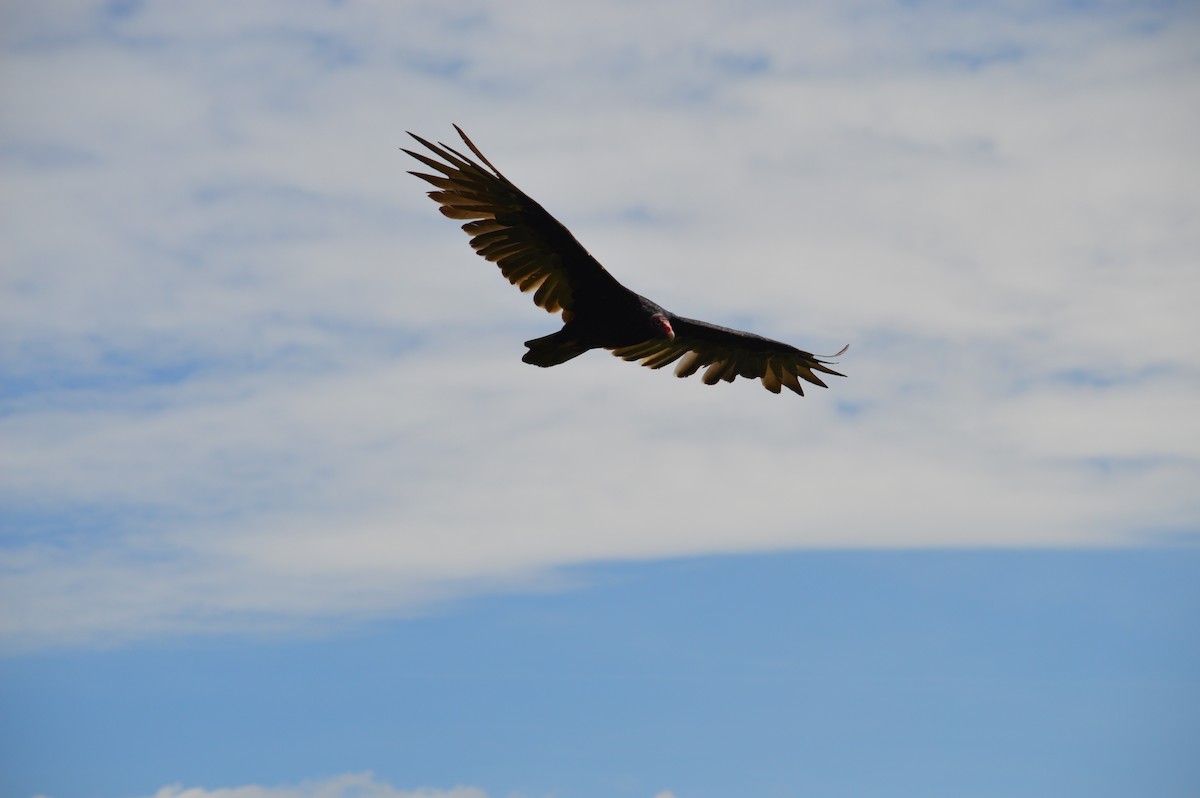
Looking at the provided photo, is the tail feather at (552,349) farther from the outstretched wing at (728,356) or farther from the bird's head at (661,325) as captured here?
the outstretched wing at (728,356)

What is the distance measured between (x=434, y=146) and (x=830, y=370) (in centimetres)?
608

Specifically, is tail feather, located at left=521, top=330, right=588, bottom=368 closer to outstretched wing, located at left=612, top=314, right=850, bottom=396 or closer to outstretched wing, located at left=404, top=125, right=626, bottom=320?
outstretched wing, located at left=404, top=125, right=626, bottom=320

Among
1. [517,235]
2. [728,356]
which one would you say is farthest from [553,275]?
[728,356]

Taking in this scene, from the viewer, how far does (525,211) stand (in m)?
11.8

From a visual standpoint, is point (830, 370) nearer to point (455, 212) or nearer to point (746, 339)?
point (746, 339)

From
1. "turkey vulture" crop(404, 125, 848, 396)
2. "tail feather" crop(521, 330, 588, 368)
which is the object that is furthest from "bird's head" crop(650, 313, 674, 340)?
"tail feather" crop(521, 330, 588, 368)

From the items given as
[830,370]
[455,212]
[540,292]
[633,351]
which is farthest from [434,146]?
[830,370]

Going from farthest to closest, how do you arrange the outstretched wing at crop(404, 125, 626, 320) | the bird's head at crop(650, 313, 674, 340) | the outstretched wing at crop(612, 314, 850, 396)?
the outstretched wing at crop(612, 314, 850, 396) < the bird's head at crop(650, 313, 674, 340) < the outstretched wing at crop(404, 125, 626, 320)

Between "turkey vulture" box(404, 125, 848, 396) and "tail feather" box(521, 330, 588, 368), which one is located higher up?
"turkey vulture" box(404, 125, 848, 396)

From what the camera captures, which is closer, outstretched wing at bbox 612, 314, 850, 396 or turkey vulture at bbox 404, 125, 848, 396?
turkey vulture at bbox 404, 125, 848, 396

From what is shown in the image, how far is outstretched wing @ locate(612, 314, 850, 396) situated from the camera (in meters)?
14.3

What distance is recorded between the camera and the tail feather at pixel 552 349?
490 inches

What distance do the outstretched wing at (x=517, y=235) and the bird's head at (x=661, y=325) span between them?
2.04 ft

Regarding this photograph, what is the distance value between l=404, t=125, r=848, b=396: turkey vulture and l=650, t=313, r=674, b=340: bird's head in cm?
1
